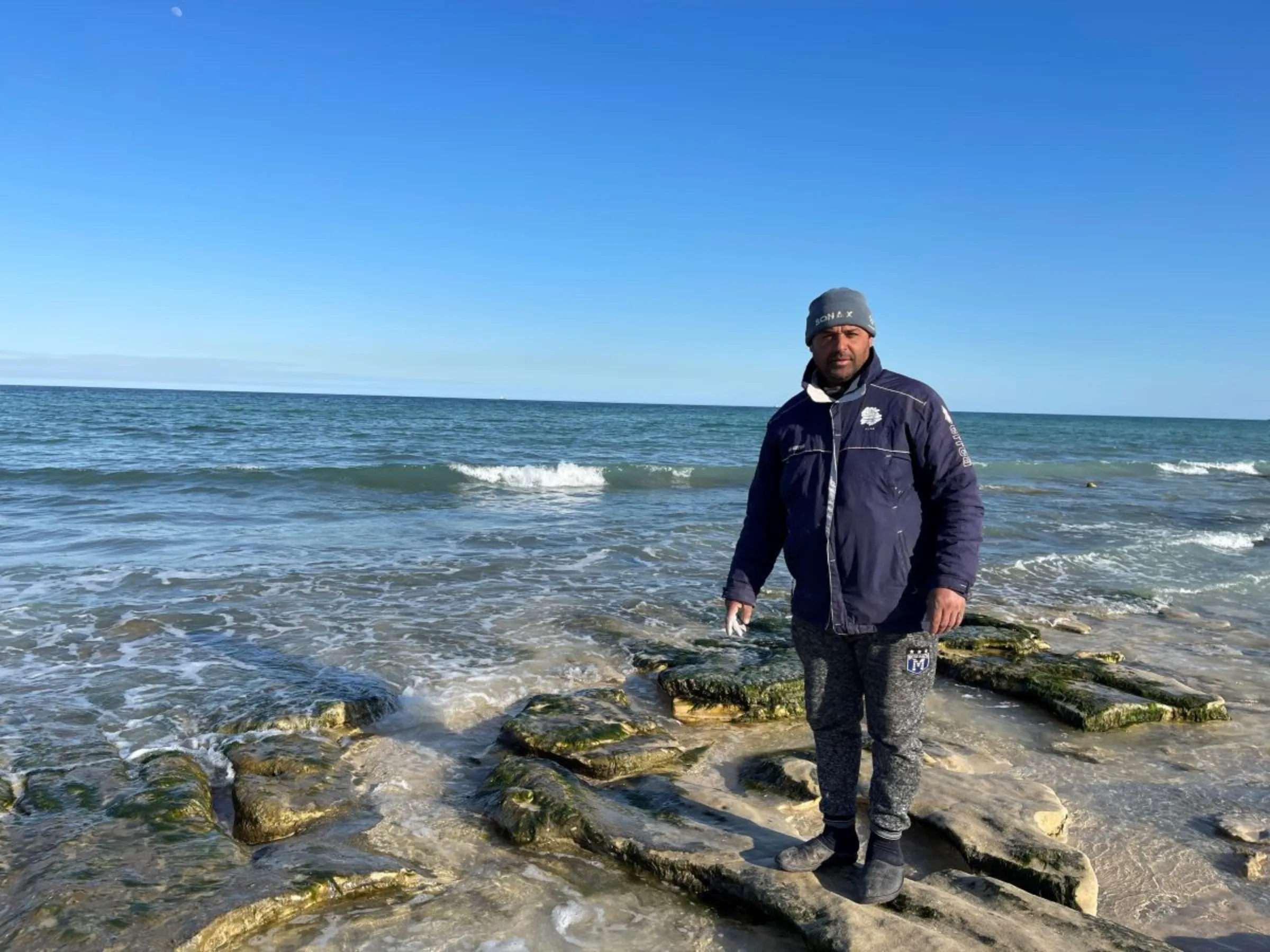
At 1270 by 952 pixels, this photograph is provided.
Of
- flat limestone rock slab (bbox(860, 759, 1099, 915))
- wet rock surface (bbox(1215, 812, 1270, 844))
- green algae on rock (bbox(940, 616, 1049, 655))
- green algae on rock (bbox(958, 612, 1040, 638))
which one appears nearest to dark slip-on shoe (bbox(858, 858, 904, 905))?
flat limestone rock slab (bbox(860, 759, 1099, 915))

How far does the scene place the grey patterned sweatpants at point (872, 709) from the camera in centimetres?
347

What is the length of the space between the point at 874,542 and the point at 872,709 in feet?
2.50

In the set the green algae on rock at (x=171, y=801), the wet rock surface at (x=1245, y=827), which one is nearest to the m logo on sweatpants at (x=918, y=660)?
the wet rock surface at (x=1245, y=827)

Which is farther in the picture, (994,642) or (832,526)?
(994,642)

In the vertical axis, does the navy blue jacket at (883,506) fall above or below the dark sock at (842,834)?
above

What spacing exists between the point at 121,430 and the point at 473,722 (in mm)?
33123

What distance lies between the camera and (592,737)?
215 inches

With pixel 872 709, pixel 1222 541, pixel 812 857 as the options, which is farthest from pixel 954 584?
pixel 1222 541

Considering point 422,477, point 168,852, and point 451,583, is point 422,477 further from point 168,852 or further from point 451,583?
point 168,852

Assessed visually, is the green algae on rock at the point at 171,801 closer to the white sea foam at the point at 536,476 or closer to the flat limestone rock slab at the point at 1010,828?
the flat limestone rock slab at the point at 1010,828

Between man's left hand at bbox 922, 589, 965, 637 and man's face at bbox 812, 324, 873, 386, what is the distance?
97cm

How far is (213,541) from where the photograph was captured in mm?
12914

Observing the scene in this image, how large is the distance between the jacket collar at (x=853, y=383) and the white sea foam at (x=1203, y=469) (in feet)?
119

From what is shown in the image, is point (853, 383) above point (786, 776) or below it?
above
